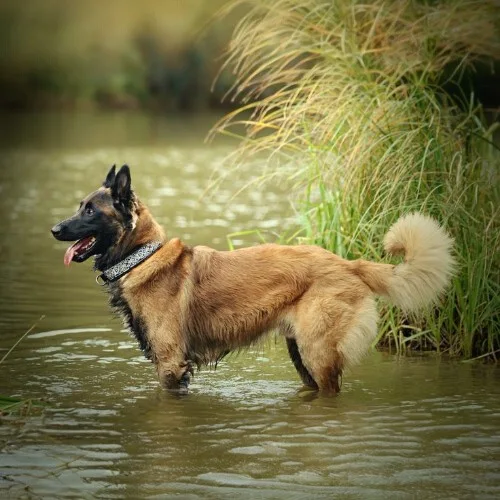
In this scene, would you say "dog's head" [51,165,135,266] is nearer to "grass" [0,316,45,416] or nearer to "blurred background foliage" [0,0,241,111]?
"grass" [0,316,45,416]

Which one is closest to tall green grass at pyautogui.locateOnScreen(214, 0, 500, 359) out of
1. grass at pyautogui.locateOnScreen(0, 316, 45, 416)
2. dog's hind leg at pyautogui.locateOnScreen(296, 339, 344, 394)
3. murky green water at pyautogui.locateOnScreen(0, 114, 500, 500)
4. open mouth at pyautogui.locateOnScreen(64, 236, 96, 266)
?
murky green water at pyautogui.locateOnScreen(0, 114, 500, 500)

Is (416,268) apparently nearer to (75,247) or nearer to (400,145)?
(400,145)

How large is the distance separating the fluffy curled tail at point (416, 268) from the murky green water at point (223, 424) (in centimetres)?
73

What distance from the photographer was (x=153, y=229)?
6.88 metres

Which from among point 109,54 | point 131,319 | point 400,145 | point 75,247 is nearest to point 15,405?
point 131,319

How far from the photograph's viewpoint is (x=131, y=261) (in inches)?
268

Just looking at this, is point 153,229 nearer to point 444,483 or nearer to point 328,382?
point 328,382

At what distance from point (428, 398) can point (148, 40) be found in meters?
46.5

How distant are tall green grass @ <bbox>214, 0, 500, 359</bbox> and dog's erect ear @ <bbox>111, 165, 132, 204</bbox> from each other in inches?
78.9

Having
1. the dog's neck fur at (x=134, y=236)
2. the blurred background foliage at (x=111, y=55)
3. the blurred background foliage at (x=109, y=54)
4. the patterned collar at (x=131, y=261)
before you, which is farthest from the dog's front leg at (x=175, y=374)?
the blurred background foliage at (x=109, y=54)

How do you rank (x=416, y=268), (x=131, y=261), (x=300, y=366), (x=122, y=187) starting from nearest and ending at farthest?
(x=416, y=268) → (x=122, y=187) → (x=131, y=261) → (x=300, y=366)

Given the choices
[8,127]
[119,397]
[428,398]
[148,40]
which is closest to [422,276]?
[428,398]

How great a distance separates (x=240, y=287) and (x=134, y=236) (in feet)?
2.54

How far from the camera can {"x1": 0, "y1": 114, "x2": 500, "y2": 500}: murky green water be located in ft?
16.7
